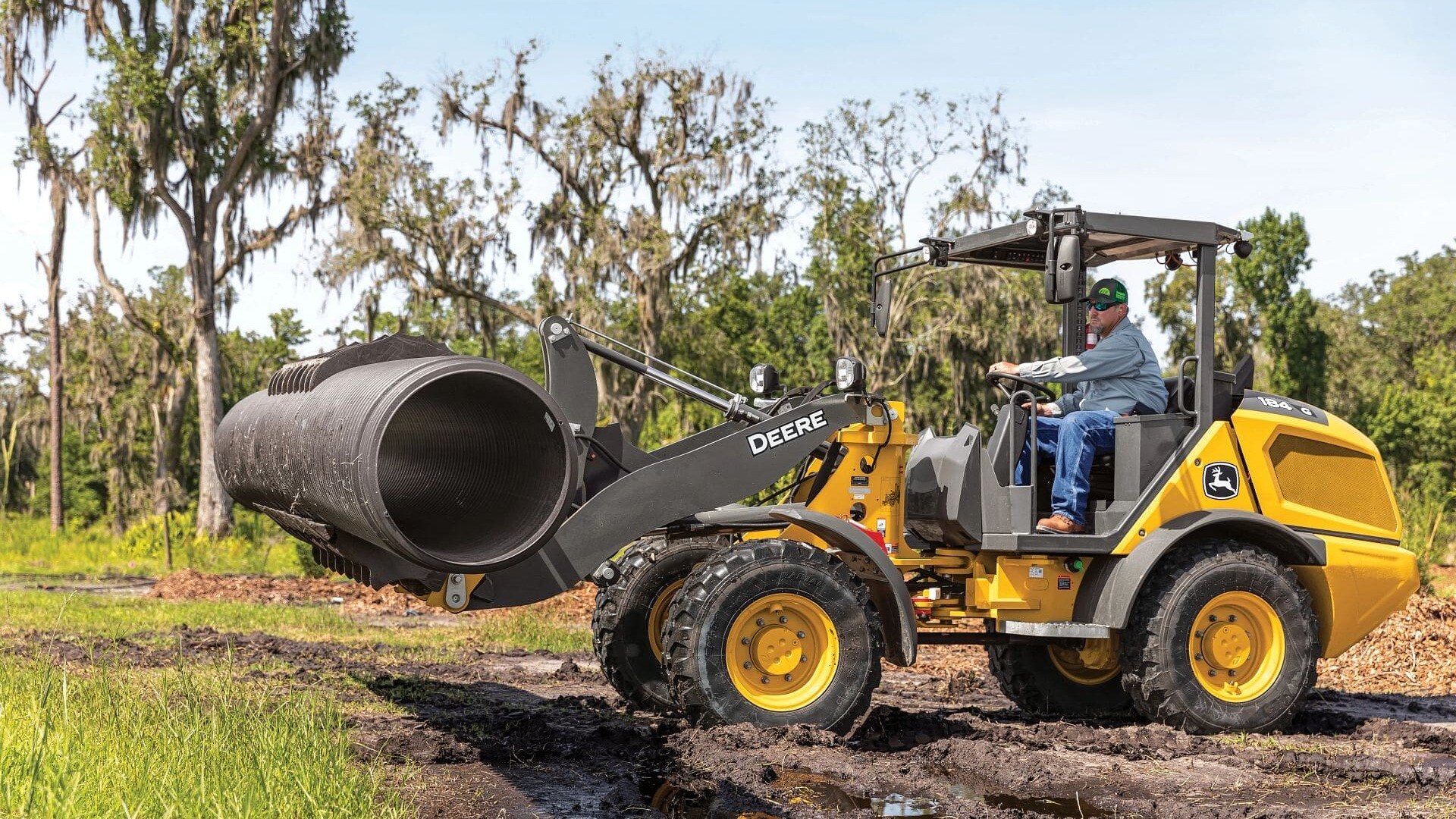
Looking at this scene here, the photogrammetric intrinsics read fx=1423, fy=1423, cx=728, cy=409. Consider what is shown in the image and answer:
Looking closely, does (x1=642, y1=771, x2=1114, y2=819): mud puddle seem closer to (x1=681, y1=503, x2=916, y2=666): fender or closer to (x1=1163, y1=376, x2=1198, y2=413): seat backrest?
(x1=681, y1=503, x2=916, y2=666): fender

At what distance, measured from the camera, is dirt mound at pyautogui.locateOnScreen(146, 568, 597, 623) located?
16188 mm

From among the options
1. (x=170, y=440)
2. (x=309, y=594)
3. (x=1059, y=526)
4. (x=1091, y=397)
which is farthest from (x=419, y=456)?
(x=170, y=440)

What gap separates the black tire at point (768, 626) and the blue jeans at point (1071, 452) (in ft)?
4.25

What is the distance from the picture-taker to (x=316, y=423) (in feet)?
20.9

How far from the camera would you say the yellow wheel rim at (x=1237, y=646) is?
7934 millimetres

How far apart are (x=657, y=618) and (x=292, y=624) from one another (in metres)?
6.82

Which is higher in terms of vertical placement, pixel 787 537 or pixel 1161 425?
pixel 1161 425

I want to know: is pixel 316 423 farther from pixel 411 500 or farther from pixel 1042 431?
pixel 1042 431

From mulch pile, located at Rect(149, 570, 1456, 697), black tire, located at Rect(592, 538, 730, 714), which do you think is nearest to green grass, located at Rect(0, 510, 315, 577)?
mulch pile, located at Rect(149, 570, 1456, 697)

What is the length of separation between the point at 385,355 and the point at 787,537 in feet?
8.22

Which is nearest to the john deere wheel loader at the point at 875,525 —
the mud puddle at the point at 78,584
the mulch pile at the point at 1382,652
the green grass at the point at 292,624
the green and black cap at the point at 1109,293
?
the green and black cap at the point at 1109,293

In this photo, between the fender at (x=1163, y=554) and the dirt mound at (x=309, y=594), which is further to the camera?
the dirt mound at (x=309, y=594)

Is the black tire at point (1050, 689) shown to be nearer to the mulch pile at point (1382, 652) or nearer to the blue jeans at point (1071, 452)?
the blue jeans at point (1071, 452)

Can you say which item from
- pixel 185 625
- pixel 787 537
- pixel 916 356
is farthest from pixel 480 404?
pixel 916 356
